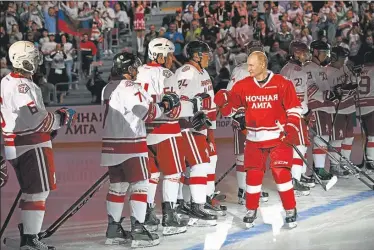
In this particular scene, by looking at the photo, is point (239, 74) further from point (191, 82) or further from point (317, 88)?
point (317, 88)

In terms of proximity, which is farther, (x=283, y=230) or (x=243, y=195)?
(x=243, y=195)

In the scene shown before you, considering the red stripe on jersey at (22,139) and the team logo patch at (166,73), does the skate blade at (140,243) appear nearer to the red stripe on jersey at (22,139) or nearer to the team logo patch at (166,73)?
the red stripe on jersey at (22,139)

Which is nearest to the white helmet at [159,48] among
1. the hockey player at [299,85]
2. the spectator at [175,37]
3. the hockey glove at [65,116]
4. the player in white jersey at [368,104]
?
the hockey glove at [65,116]

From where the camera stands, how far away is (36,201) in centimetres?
451

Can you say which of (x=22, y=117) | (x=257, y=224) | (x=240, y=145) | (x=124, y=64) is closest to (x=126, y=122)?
(x=124, y=64)

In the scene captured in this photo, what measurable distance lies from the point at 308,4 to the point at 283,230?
6.38 m

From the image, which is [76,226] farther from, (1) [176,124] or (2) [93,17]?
(2) [93,17]

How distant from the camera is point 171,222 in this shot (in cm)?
494

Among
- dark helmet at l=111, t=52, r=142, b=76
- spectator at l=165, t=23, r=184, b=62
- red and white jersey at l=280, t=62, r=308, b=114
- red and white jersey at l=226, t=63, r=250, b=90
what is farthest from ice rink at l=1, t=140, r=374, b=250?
spectator at l=165, t=23, r=184, b=62

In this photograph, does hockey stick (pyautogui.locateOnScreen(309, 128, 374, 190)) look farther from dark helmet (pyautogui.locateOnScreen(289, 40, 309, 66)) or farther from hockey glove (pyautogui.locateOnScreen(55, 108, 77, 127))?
hockey glove (pyautogui.locateOnScreen(55, 108, 77, 127))

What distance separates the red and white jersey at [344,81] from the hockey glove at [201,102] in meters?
2.04

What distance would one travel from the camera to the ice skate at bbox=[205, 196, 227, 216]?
18.1 feet

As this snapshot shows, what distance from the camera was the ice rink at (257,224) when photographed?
15.2ft

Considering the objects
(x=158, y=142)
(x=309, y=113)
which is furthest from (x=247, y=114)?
(x=309, y=113)
